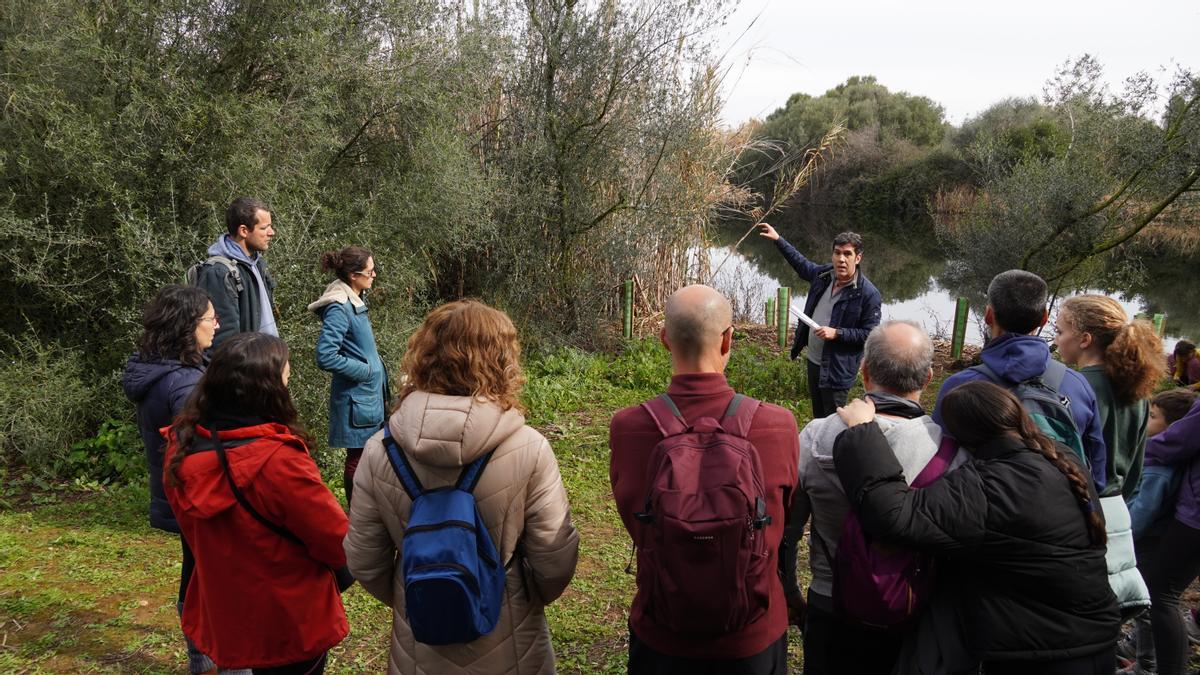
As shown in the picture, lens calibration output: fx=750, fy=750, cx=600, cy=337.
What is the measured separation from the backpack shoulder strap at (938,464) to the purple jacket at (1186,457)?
1737mm

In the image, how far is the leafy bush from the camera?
5.62m

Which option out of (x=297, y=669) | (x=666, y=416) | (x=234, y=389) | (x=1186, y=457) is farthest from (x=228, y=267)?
(x=1186, y=457)

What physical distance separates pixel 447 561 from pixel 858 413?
118 cm

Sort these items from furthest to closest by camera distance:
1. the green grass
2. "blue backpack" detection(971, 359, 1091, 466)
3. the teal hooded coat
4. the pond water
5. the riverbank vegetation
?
the pond water, the riverbank vegetation, the teal hooded coat, the green grass, "blue backpack" detection(971, 359, 1091, 466)

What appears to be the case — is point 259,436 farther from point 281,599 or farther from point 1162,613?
point 1162,613

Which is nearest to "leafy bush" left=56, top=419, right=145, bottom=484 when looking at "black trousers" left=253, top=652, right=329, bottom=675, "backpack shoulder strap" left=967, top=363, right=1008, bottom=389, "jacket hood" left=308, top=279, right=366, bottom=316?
"jacket hood" left=308, top=279, right=366, bottom=316

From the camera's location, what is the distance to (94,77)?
5.73 meters

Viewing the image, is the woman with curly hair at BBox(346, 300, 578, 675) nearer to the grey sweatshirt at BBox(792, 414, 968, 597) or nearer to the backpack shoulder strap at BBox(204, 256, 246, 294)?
the grey sweatshirt at BBox(792, 414, 968, 597)

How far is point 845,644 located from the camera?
2254 mm

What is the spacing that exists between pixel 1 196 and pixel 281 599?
5151 mm

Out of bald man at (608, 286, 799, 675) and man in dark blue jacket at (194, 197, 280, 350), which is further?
man in dark blue jacket at (194, 197, 280, 350)

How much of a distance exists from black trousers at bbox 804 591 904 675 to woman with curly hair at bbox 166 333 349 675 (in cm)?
147

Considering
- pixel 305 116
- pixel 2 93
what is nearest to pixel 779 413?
pixel 305 116

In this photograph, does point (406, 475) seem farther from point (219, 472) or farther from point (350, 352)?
point (350, 352)
